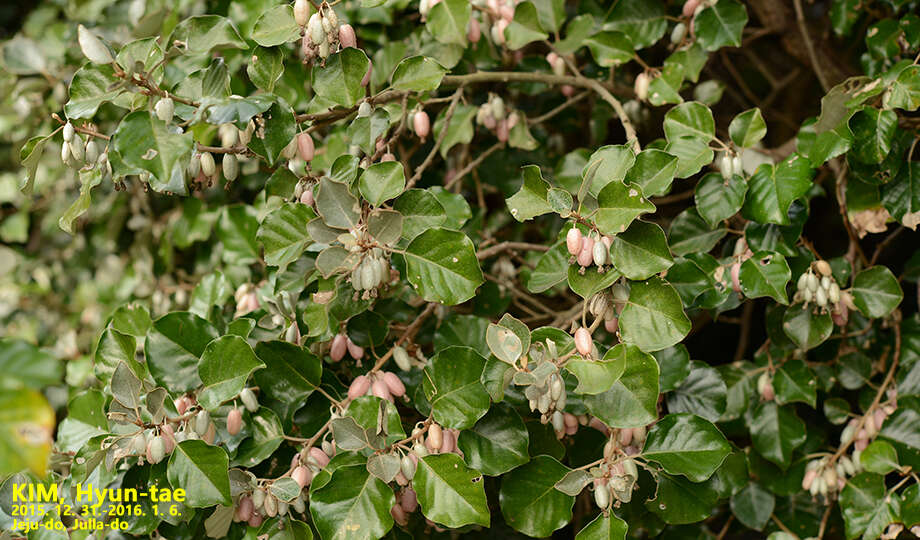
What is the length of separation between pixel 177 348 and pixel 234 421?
13 cm

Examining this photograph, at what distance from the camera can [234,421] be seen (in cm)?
90

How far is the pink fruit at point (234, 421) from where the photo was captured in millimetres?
902

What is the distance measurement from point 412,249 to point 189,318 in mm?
330

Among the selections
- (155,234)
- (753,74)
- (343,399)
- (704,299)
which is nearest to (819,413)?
(704,299)

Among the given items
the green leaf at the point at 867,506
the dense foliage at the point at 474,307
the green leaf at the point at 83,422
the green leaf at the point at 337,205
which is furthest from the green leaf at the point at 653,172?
the green leaf at the point at 83,422

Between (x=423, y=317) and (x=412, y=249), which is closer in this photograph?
(x=412, y=249)

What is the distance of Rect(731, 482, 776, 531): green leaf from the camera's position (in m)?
1.12

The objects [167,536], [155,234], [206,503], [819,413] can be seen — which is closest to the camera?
[206,503]

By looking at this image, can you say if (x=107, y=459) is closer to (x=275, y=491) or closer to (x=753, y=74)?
(x=275, y=491)

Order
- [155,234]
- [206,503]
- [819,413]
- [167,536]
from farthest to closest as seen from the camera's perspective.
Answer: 1. [155,234]
2. [819,413]
3. [167,536]
4. [206,503]

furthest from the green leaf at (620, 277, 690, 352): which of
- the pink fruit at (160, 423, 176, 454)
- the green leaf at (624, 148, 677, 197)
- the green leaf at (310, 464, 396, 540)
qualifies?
the pink fruit at (160, 423, 176, 454)

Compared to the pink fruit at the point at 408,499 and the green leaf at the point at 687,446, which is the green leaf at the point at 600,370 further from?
the pink fruit at the point at 408,499

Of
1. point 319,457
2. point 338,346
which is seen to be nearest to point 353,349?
point 338,346

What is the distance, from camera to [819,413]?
137 cm
